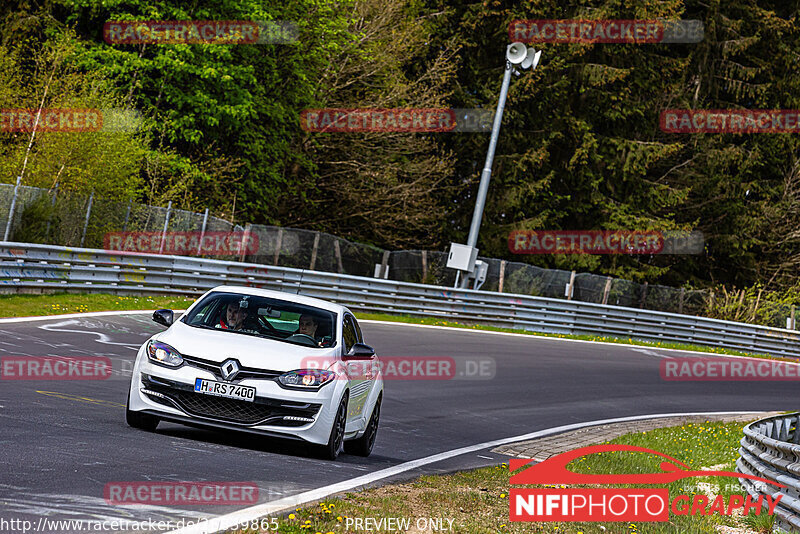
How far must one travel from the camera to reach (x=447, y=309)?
31.3 meters

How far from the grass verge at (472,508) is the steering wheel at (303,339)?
1663 mm

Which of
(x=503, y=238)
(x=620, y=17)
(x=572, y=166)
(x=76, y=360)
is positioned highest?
(x=620, y=17)

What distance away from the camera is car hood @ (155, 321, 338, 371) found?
9195 millimetres

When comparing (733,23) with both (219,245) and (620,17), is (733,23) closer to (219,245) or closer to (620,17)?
(620,17)

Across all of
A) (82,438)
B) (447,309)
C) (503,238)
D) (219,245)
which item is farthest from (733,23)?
(82,438)

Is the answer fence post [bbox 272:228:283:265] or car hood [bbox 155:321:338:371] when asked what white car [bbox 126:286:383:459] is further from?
fence post [bbox 272:228:283:265]

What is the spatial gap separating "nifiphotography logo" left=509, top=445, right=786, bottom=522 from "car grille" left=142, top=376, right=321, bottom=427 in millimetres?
2069

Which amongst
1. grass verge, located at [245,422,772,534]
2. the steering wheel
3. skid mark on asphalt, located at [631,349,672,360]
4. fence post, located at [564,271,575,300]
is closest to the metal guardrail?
grass verge, located at [245,422,772,534]

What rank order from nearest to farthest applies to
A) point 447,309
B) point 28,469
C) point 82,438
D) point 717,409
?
1. point 28,469
2. point 82,438
3. point 717,409
4. point 447,309

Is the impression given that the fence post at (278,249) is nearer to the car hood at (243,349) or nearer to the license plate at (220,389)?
the car hood at (243,349)

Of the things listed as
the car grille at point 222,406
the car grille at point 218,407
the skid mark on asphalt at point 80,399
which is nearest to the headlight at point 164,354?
the car grille at point 222,406

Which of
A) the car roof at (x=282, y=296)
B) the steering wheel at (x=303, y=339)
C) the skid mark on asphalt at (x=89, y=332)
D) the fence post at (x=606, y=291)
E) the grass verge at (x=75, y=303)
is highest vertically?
the fence post at (x=606, y=291)

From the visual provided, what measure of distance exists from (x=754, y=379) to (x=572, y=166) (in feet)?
63.0

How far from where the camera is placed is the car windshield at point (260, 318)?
400 inches
